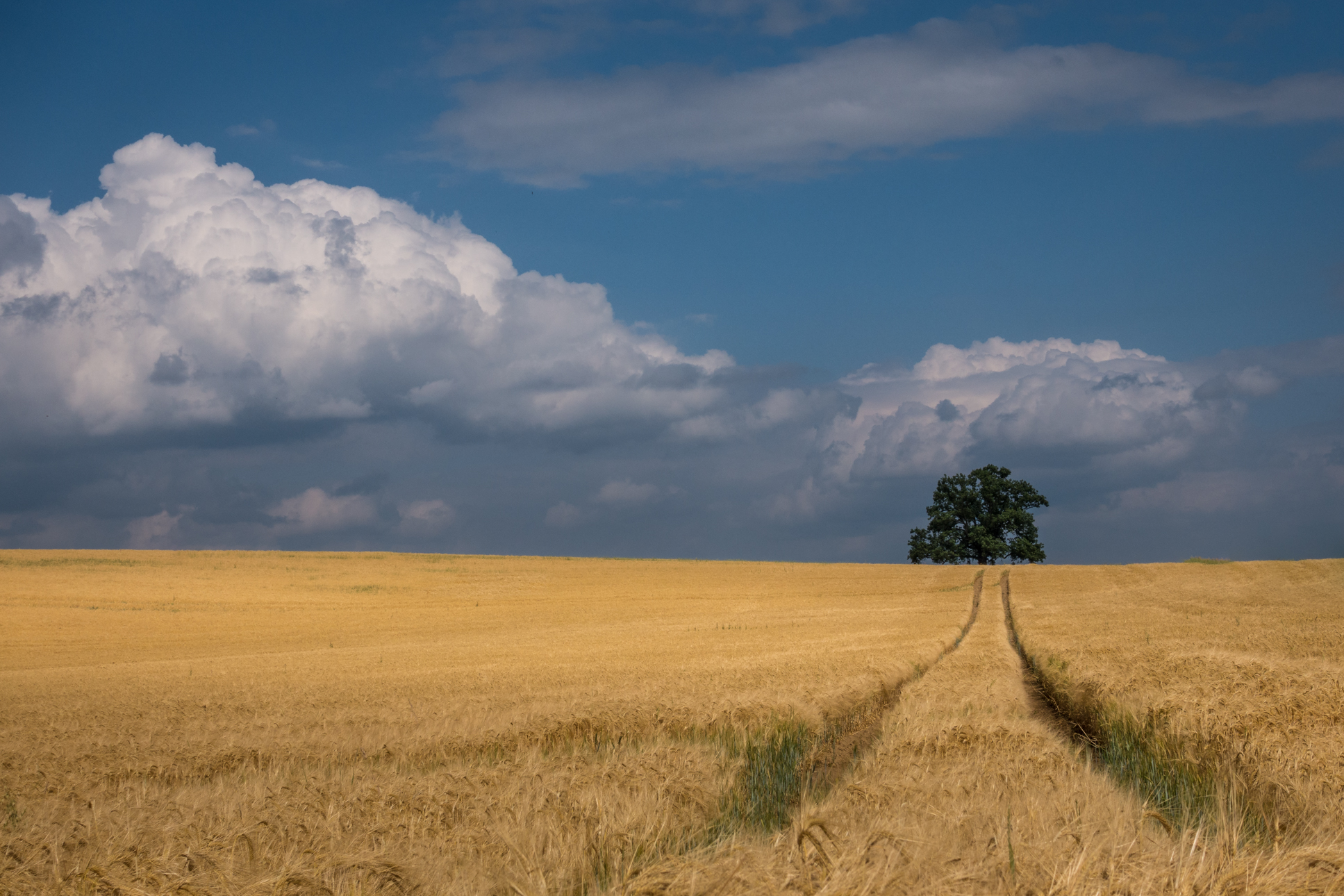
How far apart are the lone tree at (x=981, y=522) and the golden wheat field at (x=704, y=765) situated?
166 ft

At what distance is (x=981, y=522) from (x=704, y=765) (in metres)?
78.7

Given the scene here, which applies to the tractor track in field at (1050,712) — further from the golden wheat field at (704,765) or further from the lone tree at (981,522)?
the lone tree at (981,522)

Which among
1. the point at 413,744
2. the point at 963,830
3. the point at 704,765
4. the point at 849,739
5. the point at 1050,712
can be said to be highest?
the point at 963,830

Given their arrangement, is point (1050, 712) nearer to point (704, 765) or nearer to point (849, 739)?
point (849, 739)

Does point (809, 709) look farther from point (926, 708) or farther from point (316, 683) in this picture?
point (316, 683)

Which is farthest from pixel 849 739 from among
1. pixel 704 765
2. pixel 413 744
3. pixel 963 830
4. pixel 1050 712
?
pixel 963 830

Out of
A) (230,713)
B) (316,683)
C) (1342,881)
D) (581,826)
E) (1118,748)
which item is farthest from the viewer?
(316,683)

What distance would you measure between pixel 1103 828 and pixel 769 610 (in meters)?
40.0

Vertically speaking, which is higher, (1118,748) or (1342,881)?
(1342,881)

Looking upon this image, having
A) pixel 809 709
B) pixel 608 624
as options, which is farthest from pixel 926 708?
pixel 608 624

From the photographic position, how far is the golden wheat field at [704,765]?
161 inches

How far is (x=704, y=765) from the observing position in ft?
26.7

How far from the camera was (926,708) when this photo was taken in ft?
35.0

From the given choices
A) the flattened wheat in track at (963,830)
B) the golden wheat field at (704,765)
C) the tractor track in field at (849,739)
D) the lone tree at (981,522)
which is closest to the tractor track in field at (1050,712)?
the golden wheat field at (704,765)
